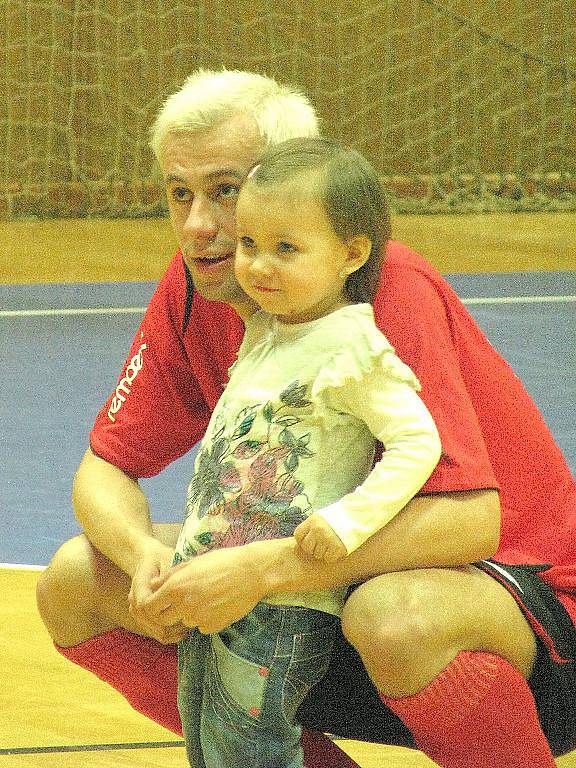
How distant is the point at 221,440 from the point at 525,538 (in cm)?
38

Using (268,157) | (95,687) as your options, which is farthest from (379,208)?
(95,687)

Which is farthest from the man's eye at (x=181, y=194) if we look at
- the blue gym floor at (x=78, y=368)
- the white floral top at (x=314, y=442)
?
the blue gym floor at (x=78, y=368)

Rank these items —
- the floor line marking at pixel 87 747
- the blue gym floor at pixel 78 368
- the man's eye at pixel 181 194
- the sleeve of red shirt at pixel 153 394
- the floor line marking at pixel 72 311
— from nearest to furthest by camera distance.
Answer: the man's eye at pixel 181 194
the sleeve of red shirt at pixel 153 394
the floor line marking at pixel 87 747
the blue gym floor at pixel 78 368
the floor line marking at pixel 72 311

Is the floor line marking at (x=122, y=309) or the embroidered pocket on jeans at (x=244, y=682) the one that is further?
the floor line marking at (x=122, y=309)

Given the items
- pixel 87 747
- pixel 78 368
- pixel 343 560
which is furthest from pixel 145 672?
pixel 78 368

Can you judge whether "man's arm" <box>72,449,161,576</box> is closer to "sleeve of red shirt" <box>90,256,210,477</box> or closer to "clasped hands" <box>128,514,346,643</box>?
"sleeve of red shirt" <box>90,256,210,477</box>

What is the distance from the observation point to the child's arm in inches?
50.9

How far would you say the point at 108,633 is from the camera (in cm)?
165

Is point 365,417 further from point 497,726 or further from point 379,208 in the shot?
point 497,726

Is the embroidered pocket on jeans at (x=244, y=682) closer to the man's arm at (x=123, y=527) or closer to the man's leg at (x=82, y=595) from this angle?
the man's arm at (x=123, y=527)

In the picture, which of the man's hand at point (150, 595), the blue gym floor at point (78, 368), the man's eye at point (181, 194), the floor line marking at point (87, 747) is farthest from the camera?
the blue gym floor at point (78, 368)

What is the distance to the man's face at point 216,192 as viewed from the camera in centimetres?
151

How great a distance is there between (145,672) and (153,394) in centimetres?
35

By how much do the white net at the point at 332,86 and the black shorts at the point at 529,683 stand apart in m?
5.99
